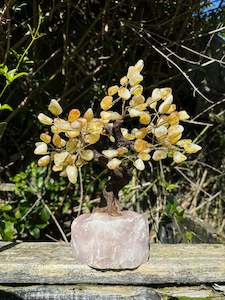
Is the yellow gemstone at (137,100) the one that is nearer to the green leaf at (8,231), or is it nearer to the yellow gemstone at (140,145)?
the yellow gemstone at (140,145)

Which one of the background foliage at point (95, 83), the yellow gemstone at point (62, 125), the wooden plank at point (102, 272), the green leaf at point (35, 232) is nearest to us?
the yellow gemstone at point (62, 125)

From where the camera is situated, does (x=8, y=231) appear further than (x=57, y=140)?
Yes

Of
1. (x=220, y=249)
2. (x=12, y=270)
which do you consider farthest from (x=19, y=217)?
(x=220, y=249)

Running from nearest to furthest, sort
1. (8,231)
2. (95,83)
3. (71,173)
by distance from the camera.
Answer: (71,173)
(8,231)
(95,83)

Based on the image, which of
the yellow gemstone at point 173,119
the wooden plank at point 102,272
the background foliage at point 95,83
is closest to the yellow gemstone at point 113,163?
the yellow gemstone at point 173,119

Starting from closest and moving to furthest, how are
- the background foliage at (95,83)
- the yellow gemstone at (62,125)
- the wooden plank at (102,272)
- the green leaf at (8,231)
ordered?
the yellow gemstone at (62,125) < the wooden plank at (102,272) < the green leaf at (8,231) < the background foliage at (95,83)

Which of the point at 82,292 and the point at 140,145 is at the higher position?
the point at 140,145

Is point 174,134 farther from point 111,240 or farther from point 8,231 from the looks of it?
point 8,231

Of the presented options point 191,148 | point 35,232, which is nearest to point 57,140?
point 191,148

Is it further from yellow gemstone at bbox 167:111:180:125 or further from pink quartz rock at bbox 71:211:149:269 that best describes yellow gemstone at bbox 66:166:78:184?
yellow gemstone at bbox 167:111:180:125
